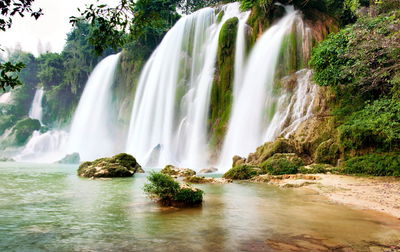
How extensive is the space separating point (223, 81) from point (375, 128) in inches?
645

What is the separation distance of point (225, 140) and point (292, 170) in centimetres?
1165

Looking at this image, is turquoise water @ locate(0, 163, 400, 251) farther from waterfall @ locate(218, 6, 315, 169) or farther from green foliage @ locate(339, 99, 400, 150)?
waterfall @ locate(218, 6, 315, 169)

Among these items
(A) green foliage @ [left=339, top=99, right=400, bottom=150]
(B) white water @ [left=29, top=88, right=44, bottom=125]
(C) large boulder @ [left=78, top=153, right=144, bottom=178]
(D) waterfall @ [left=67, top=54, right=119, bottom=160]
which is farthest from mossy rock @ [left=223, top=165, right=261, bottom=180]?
(B) white water @ [left=29, top=88, right=44, bottom=125]

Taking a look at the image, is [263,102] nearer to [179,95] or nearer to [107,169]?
[179,95]

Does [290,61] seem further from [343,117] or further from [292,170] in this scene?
[292,170]

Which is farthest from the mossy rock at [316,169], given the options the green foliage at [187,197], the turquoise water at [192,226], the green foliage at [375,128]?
the green foliage at [187,197]

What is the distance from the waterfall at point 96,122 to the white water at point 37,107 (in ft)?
55.3

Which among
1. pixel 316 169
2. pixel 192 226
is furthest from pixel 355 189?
pixel 192 226

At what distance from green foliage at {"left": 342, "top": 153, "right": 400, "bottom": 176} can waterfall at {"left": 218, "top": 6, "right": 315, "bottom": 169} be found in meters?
6.02

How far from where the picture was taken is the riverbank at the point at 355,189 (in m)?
7.22

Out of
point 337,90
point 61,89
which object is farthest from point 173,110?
point 61,89

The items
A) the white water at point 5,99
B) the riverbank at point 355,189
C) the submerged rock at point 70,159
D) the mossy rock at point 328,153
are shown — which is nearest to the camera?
the riverbank at point 355,189

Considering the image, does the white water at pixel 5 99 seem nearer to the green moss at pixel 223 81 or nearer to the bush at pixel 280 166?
the green moss at pixel 223 81

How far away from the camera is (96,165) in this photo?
56.1 ft
